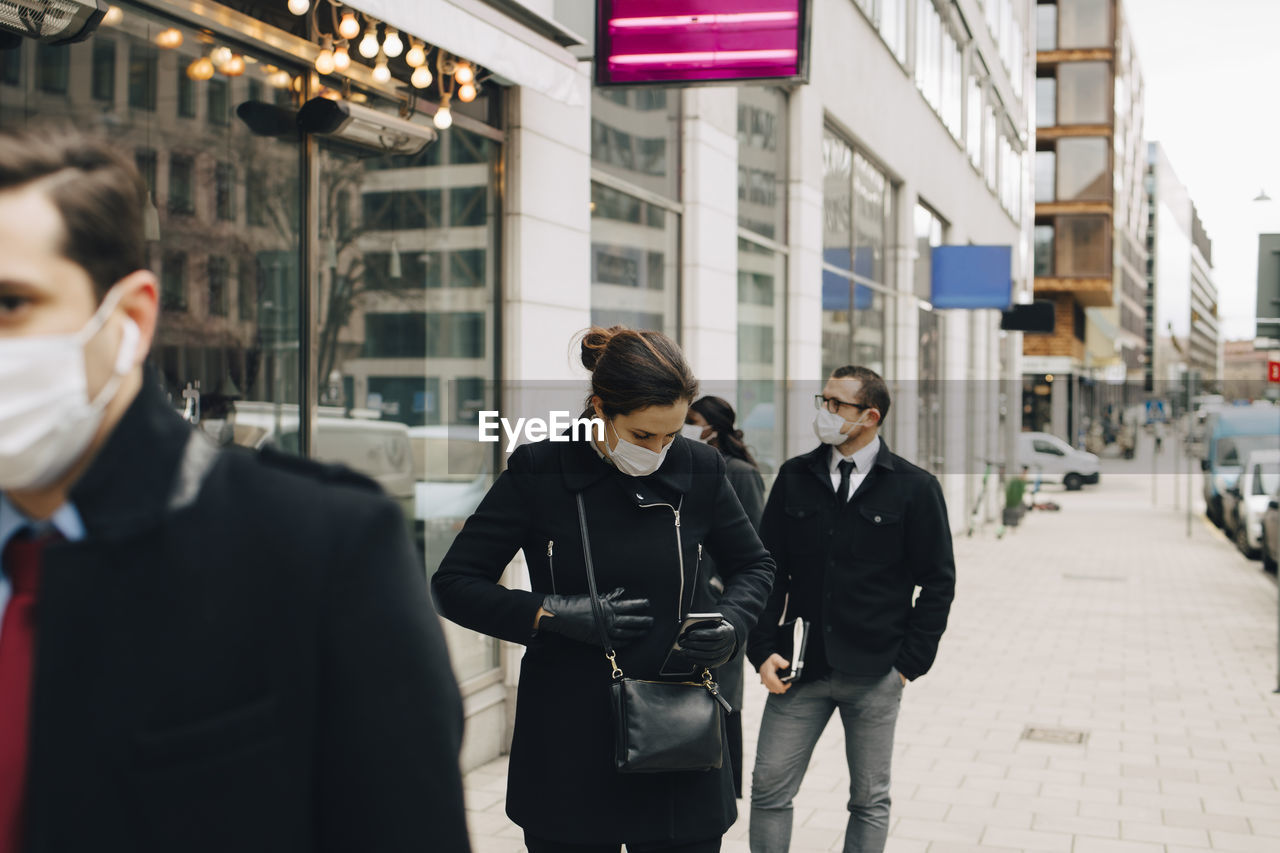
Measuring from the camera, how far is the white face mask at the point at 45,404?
117 cm

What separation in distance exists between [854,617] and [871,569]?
18 centimetres

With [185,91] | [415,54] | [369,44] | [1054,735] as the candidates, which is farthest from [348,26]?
[1054,735]

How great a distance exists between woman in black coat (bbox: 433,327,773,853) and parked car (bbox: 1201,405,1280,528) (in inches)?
932

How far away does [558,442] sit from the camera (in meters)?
3.20

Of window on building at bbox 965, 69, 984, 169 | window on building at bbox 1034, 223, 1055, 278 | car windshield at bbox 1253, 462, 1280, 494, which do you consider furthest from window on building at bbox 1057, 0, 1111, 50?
car windshield at bbox 1253, 462, 1280, 494

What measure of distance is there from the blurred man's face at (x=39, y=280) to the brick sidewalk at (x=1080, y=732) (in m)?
4.75

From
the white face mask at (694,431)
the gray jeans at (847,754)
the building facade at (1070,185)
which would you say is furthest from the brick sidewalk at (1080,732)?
the building facade at (1070,185)

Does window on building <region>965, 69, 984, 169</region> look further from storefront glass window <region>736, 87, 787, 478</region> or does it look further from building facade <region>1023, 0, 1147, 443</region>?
building facade <region>1023, 0, 1147, 443</region>

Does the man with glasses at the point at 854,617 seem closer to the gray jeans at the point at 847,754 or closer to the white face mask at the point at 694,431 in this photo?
the gray jeans at the point at 847,754

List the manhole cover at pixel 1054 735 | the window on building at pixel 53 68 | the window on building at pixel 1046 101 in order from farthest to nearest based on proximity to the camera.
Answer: the window on building at pixel 1046 101
the manhole cover at pixel 1054 735
the window on building at pixel 53 68

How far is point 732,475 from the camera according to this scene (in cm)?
570

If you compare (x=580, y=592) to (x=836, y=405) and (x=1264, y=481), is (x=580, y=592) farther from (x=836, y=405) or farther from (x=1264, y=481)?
(x=1264, y=481)

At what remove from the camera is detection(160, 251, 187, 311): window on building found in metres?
4.84

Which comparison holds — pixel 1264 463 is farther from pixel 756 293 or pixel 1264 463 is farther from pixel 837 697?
pixel 837 697
